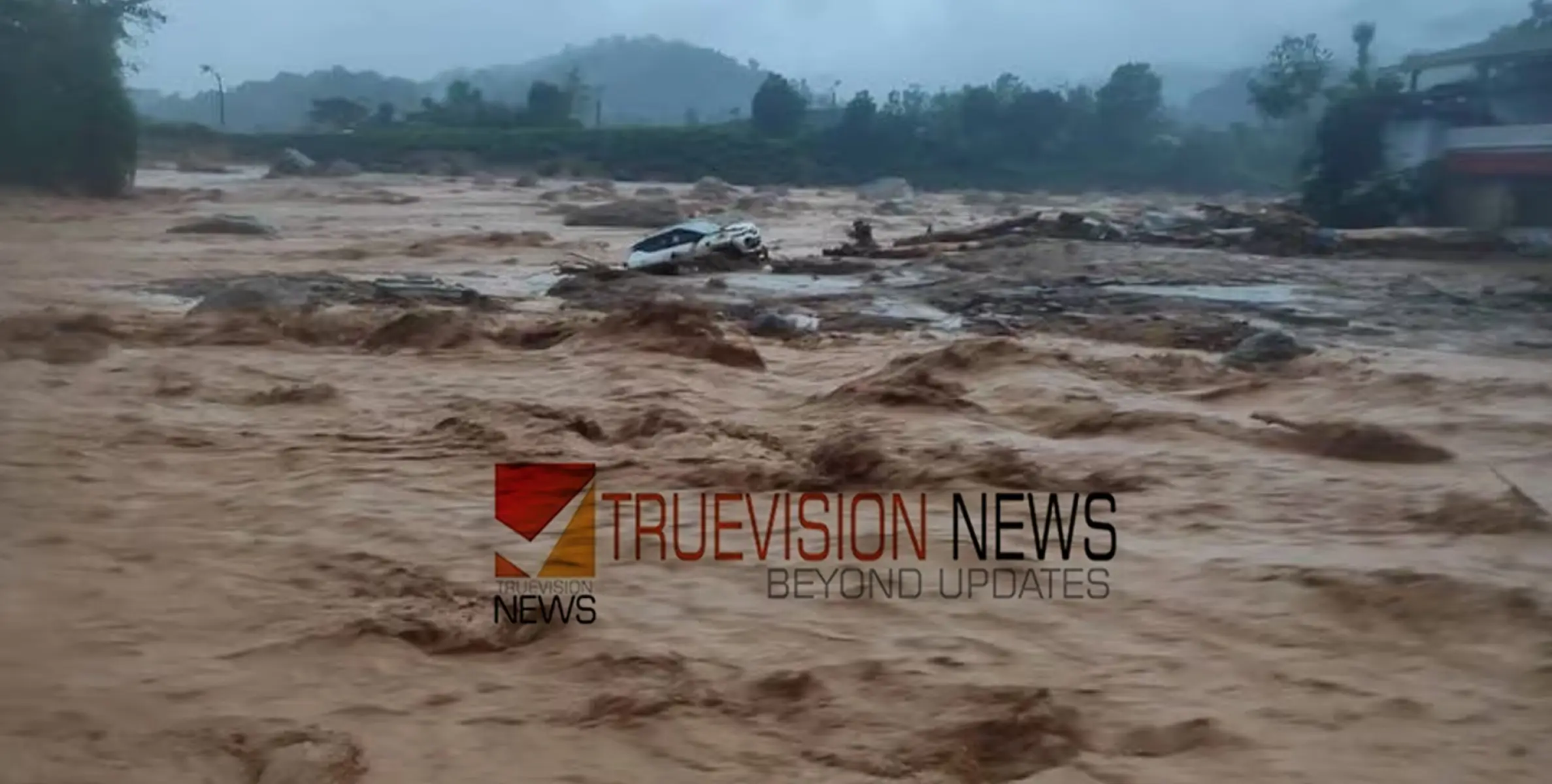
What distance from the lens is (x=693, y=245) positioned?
2056cm

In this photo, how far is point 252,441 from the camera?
30.3 feet

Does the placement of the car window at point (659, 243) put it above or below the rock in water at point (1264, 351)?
above

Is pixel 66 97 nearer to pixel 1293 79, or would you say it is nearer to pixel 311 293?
pixel 311 293

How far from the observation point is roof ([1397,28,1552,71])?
30016 mm

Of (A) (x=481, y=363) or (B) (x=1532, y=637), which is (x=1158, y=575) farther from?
(A) (x=481, y=363)

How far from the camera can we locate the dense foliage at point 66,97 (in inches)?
1145

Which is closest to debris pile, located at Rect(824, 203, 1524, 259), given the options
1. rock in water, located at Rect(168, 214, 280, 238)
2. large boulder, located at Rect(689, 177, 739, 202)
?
rock in water, located at Rect(168, 214, 280, 238)

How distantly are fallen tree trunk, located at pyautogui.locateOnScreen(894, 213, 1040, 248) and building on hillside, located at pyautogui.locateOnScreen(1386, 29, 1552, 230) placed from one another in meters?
8.17

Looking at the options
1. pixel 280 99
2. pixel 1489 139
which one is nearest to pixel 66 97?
pixel 1489 139

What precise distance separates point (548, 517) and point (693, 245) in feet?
43.3

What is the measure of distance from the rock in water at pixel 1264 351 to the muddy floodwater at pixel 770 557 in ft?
0.66

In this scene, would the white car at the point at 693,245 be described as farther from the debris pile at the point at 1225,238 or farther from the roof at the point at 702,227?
the debris pile at the point at 1225,238

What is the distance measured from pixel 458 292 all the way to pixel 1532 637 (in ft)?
43.0

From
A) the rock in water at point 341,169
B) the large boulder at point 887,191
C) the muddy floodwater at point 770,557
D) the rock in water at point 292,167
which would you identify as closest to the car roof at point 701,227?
the muddy floodwater at point 770,557
